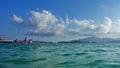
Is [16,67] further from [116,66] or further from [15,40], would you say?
[15,40]

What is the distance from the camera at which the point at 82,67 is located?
14383 millimetres

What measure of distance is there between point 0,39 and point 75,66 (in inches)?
6612

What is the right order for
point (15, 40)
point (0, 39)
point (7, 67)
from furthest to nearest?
point (15, 40), point (0, 39), point (7, 67)

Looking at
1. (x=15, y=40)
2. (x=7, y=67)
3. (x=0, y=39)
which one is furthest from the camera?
(x=15, y=40)

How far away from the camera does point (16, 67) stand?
47.4 ft

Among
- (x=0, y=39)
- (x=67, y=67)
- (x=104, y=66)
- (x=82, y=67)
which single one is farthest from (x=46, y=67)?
(x=0, y=39)

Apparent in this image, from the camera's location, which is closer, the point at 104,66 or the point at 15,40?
the point at 104,66

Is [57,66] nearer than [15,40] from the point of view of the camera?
Yes

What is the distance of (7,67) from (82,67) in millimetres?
4744

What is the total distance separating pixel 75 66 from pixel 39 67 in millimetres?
2342

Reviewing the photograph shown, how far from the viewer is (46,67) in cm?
1436

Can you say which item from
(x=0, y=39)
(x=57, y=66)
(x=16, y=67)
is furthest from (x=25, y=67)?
(x=0, y=39)

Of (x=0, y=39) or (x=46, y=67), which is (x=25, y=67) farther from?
(x=0, y=39)

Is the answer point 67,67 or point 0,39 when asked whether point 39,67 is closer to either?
point 67,67
